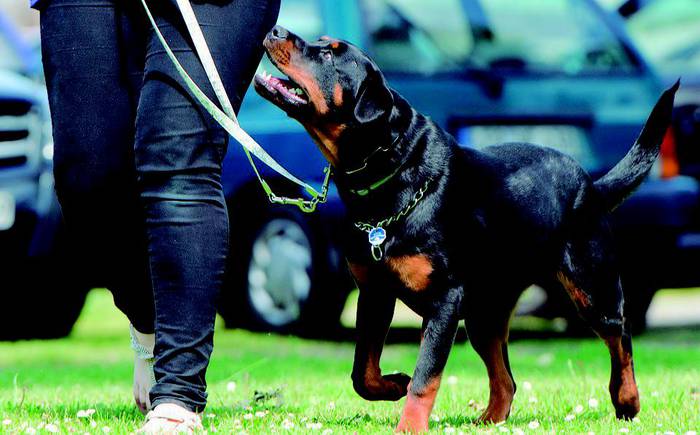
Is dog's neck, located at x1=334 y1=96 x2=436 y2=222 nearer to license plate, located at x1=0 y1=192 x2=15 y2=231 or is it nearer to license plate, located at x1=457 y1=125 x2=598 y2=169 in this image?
license plate, located at x1=457 y1=125 x2=598 y2=169

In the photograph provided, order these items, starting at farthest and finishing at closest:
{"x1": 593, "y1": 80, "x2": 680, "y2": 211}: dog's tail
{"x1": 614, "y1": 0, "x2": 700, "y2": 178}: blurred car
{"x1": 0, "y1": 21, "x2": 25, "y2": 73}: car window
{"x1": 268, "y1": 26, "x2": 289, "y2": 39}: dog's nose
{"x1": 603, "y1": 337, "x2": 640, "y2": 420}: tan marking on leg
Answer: {"x1": 614, "y1": 0, "x2": 700, "y2": 178}: blurred car, {"x1": 0, "y1": 21, "x2": 25, "y2": 73}: car window, {"x1": 593, "y1": 80, "x2": 680, "y2": 211}: dog's tail, {"x1": 603, "y1": 337, "x2": 640, "y2": 420}: tan marking on leg, {"x1": 268, "y1": 26, "x2": 289, "y2": 39}: dog's nose

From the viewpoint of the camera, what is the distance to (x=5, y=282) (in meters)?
8.70

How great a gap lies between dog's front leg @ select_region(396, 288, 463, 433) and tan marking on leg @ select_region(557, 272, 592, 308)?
0.66m

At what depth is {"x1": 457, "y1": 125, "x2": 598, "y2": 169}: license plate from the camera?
8344 millimetres

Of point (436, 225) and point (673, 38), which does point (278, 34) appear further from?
point (673, 38)

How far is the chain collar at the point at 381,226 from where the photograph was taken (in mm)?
4688

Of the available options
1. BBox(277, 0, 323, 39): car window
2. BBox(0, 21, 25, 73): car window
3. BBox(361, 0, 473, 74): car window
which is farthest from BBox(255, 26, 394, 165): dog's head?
BBox(0, 21, 25, 73): car window

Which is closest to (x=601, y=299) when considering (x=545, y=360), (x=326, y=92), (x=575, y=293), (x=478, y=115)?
(x=575, y=293)

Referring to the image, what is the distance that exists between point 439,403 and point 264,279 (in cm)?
333

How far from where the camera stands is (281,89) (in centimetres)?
477

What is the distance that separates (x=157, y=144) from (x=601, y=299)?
1.86 m

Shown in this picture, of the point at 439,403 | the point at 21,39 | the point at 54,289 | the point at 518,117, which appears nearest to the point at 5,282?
the point at 54,289

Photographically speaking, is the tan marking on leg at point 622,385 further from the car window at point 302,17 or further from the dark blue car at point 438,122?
the car window at point 302,17

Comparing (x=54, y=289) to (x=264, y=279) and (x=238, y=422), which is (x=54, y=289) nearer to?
(x=264, y=279)
